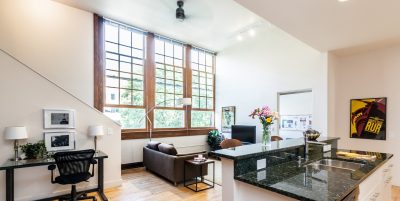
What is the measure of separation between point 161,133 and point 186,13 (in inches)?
134

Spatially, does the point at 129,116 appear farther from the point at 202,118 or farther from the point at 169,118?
the point at 202,118

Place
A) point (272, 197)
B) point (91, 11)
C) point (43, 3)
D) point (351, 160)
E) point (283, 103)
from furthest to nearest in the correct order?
point (283, 103)
point (91, 11)
point (43, 3)
point (351, 160)
point (272, 197)

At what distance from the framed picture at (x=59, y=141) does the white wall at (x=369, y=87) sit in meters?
5.19

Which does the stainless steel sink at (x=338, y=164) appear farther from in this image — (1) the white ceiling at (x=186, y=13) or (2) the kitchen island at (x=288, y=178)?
(1) the white ceiling at (x=186, y=13)

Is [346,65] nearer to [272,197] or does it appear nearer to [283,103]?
[283,103]

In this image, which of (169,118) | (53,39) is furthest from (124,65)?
(169,118)

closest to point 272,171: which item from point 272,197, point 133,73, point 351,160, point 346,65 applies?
point 272,197

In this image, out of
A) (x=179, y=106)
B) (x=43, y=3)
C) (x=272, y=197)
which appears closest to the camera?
(x=272, y=197)

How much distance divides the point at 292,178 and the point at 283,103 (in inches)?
167

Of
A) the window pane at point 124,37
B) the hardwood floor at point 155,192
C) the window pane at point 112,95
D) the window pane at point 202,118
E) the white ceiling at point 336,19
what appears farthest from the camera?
the window pane at point 202,118

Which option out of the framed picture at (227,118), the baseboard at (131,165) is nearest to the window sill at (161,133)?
the framed picture at (227,118)

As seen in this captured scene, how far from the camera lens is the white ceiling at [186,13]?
444 centimetres

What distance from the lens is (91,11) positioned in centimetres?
496

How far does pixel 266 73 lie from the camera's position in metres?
6.00
